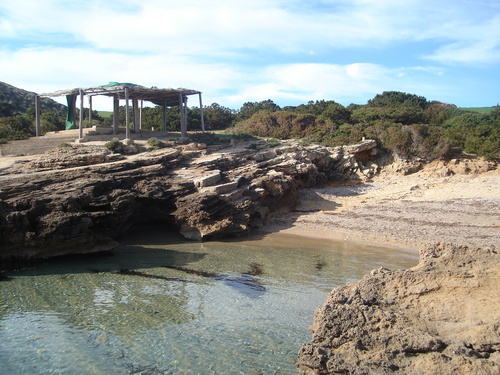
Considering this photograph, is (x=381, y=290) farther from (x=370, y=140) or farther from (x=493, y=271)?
(x=370, y=140)

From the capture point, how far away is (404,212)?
720 inches

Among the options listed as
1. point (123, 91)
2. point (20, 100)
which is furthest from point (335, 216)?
point (20, 100)

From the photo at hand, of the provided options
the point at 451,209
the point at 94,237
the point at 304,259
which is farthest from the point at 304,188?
the point at 94,237

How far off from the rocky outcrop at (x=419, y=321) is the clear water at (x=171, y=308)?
999mm

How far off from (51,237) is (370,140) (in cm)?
2083

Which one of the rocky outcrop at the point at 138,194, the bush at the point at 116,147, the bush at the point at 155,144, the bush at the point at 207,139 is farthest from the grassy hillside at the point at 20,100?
the rocky outcrop at the point at 138,194

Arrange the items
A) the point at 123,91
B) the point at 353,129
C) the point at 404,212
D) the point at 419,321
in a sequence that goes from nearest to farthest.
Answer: the point at 419,321 → the point at 404,212 → the point at 123,91 → the point at 353,129

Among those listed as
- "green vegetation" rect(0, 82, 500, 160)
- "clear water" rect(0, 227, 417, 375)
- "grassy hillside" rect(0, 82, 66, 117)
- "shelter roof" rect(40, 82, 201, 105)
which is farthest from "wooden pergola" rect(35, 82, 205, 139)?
"grassy hillside" rect(0, 82, 66, 117)

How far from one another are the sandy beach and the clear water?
8.08ft

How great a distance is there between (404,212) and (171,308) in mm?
13293

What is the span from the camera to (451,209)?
17844mm

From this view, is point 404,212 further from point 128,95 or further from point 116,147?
point 128,95

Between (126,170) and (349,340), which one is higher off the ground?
(126,170)

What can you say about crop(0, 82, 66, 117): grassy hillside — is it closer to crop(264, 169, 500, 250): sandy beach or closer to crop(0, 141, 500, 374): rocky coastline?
crop(0, 141, 500, 374): rocky coastline
